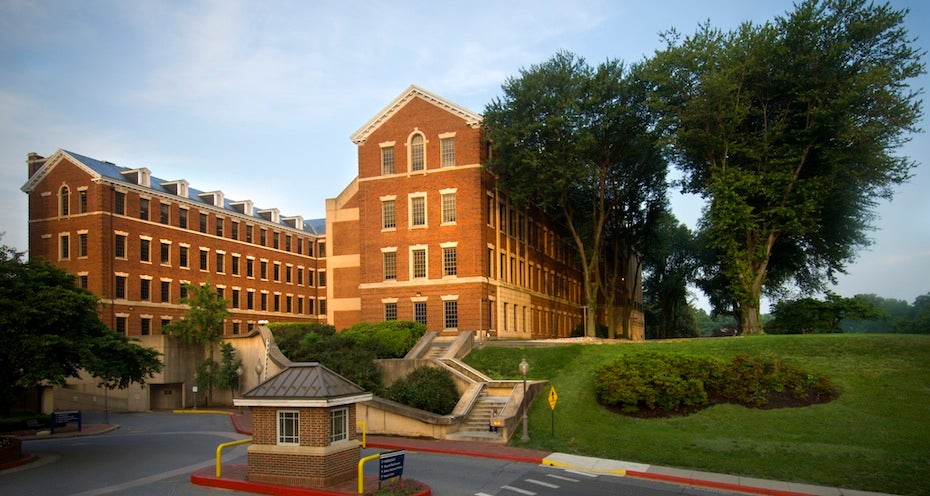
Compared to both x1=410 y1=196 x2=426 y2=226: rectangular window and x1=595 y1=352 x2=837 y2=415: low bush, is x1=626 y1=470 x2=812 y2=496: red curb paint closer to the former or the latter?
x1=595 y1=352 x2=837 y2=415: low bush

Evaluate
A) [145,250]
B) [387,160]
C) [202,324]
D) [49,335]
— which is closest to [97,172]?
[145,250]

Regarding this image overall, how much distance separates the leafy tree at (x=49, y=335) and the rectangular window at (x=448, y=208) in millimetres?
23316

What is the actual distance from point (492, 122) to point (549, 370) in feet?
61.2

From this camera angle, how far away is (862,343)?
102 ft

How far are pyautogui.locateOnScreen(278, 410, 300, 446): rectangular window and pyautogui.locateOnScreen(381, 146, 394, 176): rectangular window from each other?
31.8m

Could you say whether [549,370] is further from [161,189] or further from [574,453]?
[161,189]

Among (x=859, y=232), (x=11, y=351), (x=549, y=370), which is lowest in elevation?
(x=549, y=370)

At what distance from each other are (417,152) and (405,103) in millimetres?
3587

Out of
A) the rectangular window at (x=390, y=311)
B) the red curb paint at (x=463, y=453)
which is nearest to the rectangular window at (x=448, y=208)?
the rectangular window at (x=390, y=311)

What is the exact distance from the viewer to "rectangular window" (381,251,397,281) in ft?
156

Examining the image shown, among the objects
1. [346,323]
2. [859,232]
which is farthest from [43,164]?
[859,232]

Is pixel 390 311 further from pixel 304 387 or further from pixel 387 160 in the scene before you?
pixel 304 387

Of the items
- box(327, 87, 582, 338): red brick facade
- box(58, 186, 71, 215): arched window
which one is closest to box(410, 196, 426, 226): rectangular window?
box(327, 87, 582, 338): red brick facade

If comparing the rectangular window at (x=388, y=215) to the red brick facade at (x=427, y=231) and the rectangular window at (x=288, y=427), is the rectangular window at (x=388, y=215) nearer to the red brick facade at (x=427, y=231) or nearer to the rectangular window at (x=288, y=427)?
the red brick facade at (x=427, y=231)
